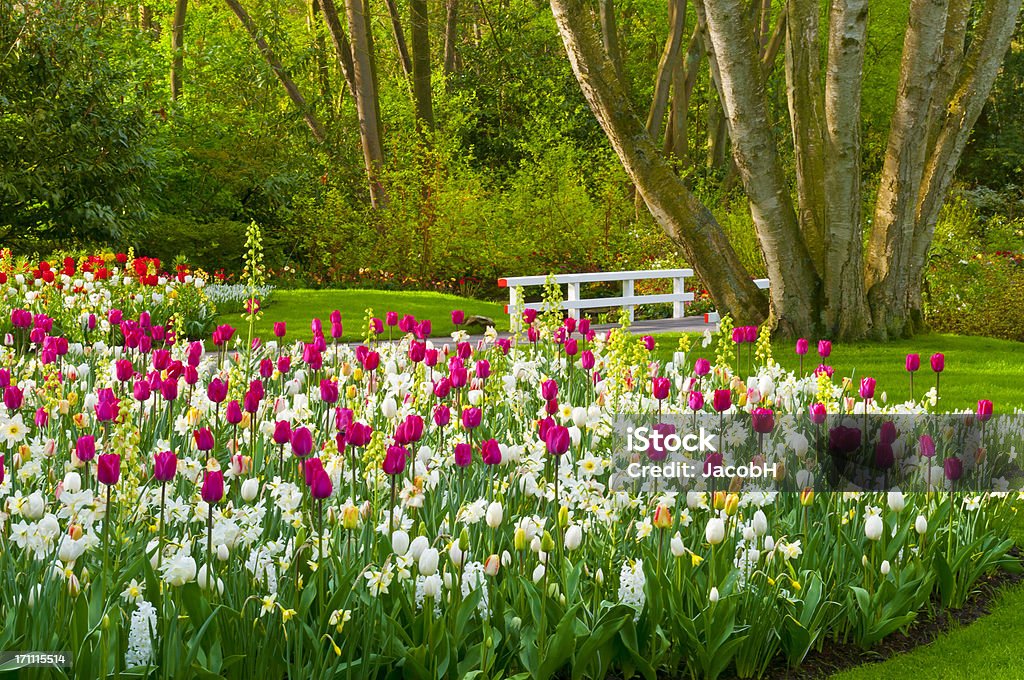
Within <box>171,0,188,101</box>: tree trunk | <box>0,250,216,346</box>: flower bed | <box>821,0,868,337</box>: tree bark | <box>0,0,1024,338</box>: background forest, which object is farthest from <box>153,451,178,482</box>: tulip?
<box>171,0,188,101</box>: tree trunk

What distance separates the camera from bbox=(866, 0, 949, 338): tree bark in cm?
1081

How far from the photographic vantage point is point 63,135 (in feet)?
59.1

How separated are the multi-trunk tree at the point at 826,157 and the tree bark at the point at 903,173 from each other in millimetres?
12

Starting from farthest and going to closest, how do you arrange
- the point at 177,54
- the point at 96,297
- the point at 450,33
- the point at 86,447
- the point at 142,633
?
the point at 450,33, the point at 177,54, the point at 96,297, the point at 86,447, the point at 142,633

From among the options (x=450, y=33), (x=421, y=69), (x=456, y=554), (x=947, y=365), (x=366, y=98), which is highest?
(x=450, y=33)

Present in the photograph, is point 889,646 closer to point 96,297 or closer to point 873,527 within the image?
point 873,527

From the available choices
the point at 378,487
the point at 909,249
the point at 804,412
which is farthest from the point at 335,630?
the point at 909,249

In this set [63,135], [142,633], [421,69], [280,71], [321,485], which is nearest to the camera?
[321,485]

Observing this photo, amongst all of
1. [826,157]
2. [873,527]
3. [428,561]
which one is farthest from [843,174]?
[428,561]

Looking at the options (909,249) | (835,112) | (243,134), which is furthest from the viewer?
(243,134)

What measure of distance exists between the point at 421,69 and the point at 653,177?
45.3ft

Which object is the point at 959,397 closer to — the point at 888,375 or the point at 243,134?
the point at 888,375

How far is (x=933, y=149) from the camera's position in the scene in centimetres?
1207

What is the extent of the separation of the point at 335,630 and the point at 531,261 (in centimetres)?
1836
